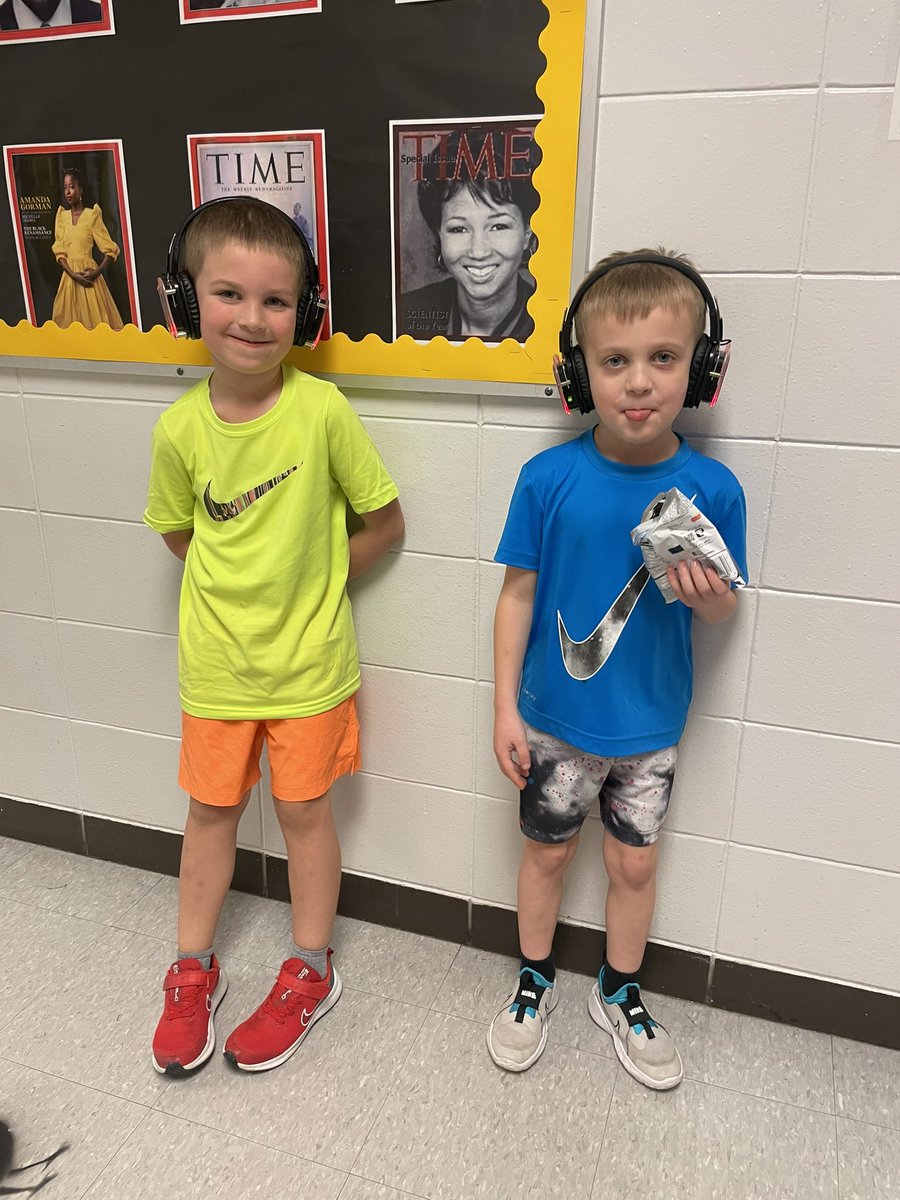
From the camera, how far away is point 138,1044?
1528mm

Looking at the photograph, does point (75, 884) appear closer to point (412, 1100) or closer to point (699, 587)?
point (412, 1100)

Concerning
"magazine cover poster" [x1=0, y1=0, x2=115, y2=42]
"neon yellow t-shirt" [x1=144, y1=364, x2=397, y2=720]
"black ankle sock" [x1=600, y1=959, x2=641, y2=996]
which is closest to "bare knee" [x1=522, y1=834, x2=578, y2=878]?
"black ankle sock" [x1=600, y1=959, x2=641, y2=996]

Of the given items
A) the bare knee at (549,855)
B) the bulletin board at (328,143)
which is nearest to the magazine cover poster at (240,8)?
the bulletin board at (328,143)

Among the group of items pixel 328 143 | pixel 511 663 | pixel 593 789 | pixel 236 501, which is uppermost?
pixel 328 143

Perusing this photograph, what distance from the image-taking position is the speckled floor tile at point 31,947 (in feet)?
5.33

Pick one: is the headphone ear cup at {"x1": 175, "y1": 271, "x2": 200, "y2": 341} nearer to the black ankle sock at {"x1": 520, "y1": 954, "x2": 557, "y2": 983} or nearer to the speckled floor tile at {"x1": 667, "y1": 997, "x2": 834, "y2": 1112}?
the black ankle sock at {"x1": 520, "y1": 954, "x2": 557, "y2": 983}

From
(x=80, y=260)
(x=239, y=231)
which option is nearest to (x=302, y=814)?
(x=239, y=231)

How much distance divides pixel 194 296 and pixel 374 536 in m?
0.48

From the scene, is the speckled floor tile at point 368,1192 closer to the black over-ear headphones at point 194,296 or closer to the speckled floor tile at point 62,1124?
the speckled floor tile at point 62,1124

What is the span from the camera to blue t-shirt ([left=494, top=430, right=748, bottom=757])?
127 centimetres

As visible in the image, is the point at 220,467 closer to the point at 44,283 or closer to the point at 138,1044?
the point at 44,283

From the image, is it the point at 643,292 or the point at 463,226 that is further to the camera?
the point at 463,226

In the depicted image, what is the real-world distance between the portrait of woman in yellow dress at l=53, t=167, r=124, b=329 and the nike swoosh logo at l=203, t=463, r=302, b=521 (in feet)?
1.39

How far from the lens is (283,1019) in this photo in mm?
1522
